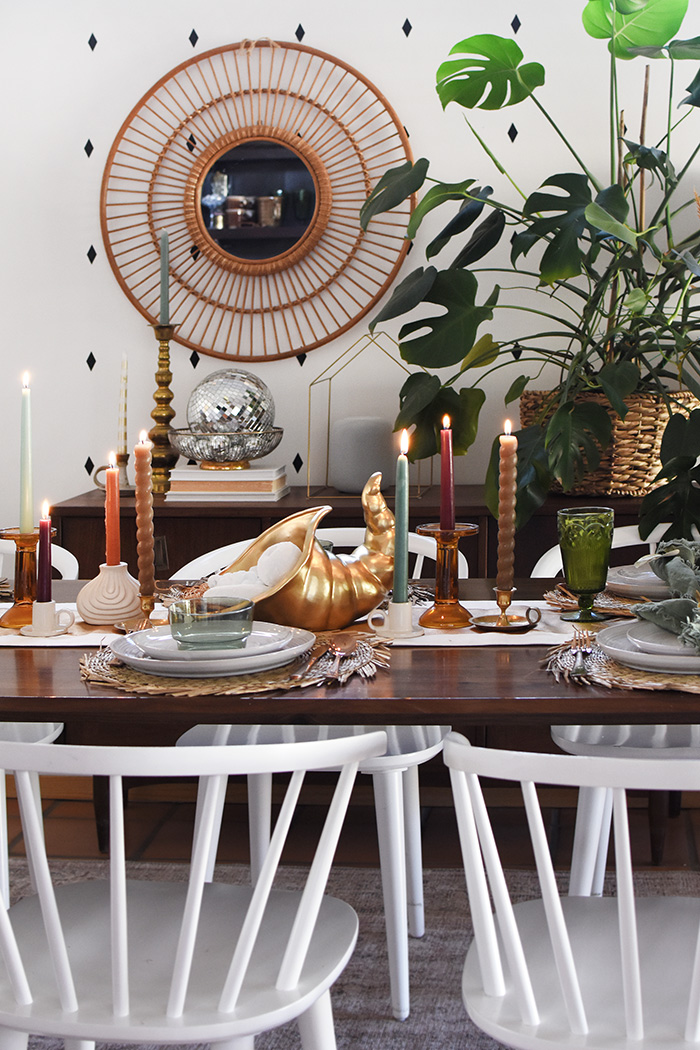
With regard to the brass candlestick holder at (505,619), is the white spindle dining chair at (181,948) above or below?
below

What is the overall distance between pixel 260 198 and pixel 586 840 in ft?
6.59

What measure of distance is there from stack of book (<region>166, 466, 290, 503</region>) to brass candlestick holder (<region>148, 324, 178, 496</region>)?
84 millimetres

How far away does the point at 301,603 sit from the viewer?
1435 millimetres

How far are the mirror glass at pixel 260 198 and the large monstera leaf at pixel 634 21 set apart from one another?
2.97 feet

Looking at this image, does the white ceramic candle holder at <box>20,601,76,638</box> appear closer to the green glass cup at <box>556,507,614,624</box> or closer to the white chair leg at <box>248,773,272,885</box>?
the white chair leg at <box>248,773,272,885</box>

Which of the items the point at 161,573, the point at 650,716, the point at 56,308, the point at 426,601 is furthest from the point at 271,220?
the point at 650,716

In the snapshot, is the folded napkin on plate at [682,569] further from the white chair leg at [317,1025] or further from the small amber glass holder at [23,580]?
the small amber glass holder at [23,580]

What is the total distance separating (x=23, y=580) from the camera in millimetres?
1568

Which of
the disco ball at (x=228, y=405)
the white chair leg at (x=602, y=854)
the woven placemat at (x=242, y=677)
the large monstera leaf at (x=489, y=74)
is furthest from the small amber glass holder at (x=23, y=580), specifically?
the large monstera leaf at (x=489, y=74)

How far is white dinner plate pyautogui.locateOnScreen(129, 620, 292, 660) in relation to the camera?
1.25 metres

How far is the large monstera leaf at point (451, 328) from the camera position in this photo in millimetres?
2357

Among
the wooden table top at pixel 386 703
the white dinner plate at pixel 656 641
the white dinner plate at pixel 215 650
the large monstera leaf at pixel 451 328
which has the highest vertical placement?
the large monstera leaf at pixel 451 328

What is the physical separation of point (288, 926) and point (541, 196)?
70.4 inches

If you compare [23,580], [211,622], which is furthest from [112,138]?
[211,622]
